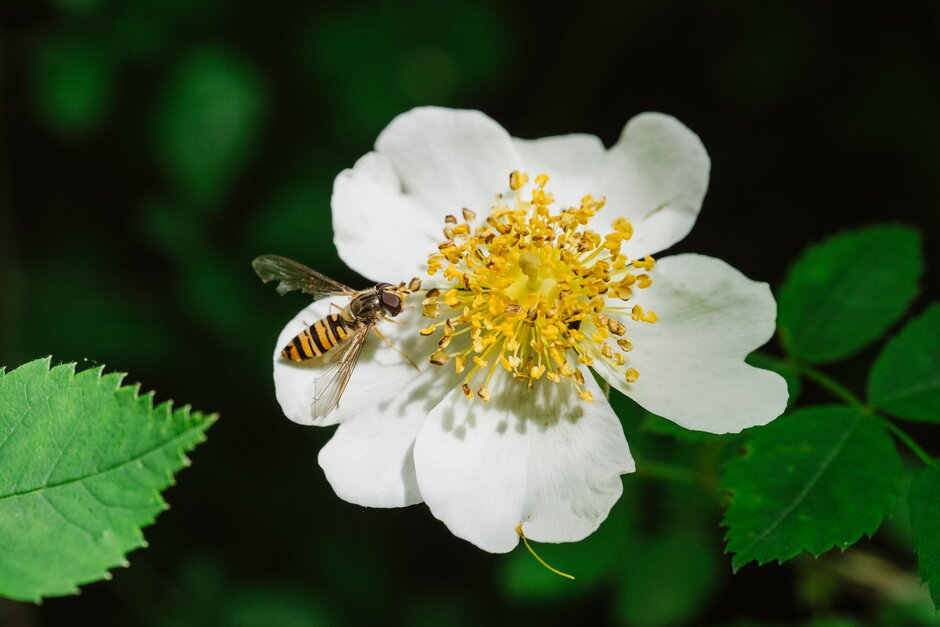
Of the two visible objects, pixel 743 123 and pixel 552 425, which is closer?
pixel 552 425

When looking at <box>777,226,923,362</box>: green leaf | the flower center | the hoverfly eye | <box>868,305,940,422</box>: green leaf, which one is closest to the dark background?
<box>777,226,923,362</box>: green leaf

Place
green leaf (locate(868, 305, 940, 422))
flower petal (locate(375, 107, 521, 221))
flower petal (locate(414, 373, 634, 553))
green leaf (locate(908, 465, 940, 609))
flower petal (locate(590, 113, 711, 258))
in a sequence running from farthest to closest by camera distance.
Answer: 1. flower petal (locate(375, 107, 521, 221))
2. flower petal (locate(590, 113, 711, 258))
3. green leaf (locate(868, 305, 940, 422))
4. flower petal (locate(414, 373, 634, 553))
5. green leaf (locate(908, 465, 940, 609))

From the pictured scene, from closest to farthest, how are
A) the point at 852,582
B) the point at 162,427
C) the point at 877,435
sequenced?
the point at 162,427, the point at 877,435, the point at 852,582

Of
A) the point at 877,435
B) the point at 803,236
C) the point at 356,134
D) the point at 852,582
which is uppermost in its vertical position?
the point at 356,134

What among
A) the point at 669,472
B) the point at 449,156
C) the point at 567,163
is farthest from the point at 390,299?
the point at 669,472

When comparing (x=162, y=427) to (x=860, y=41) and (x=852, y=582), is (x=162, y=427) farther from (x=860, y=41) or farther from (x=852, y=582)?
(x=860, y=41)

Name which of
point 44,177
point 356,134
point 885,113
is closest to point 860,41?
point 885,113

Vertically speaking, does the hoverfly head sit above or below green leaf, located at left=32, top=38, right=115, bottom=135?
below

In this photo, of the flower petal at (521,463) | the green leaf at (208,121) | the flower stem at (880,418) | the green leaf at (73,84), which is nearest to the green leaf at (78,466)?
the flower petal at (521,463)

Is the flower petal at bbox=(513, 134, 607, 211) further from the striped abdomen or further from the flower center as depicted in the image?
the striped abdomen
